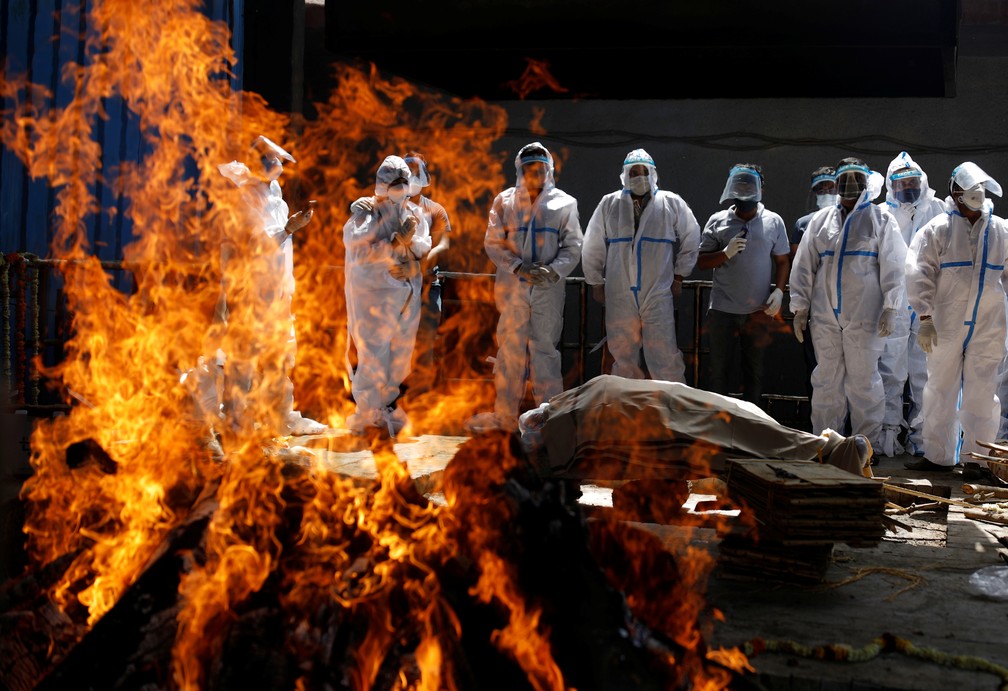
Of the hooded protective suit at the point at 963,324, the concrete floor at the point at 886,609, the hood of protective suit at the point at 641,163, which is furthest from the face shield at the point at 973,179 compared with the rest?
the concrete floor at the point at 886,609

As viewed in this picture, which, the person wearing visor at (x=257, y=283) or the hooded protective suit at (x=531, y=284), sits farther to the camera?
the hooded protective suit at (x=531, y=284)

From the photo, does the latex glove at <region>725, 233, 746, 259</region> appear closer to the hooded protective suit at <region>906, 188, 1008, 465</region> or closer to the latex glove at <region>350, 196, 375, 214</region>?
the hooded protective suit at <region>906, 188, 1008, 465</region>

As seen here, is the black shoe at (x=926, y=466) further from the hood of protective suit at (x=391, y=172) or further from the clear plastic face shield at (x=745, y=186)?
the hood of protective suit at (x=391, y=172)

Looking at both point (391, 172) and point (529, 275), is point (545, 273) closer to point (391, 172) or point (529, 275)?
point (529, 275)

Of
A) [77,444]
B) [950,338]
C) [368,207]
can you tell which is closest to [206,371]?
[368,207]

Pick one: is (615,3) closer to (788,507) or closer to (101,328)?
(788,507)

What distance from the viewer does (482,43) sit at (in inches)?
144

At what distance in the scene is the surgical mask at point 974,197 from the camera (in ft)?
22.2

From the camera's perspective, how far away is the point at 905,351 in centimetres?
789

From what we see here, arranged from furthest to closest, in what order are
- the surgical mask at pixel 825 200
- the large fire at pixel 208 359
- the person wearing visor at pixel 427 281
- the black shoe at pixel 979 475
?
1. the surgical mask at pixel 825 200
2. the person wearing visor at pixel 427 281
3. the black shoe at pixel 979 475
4. the large fire at pixel 208 359

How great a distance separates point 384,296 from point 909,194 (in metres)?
5.08

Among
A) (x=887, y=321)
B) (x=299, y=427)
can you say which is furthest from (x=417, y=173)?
(x=887, y=321)

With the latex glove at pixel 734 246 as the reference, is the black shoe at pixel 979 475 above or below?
below

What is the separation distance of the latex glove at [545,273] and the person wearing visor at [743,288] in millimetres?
1378
